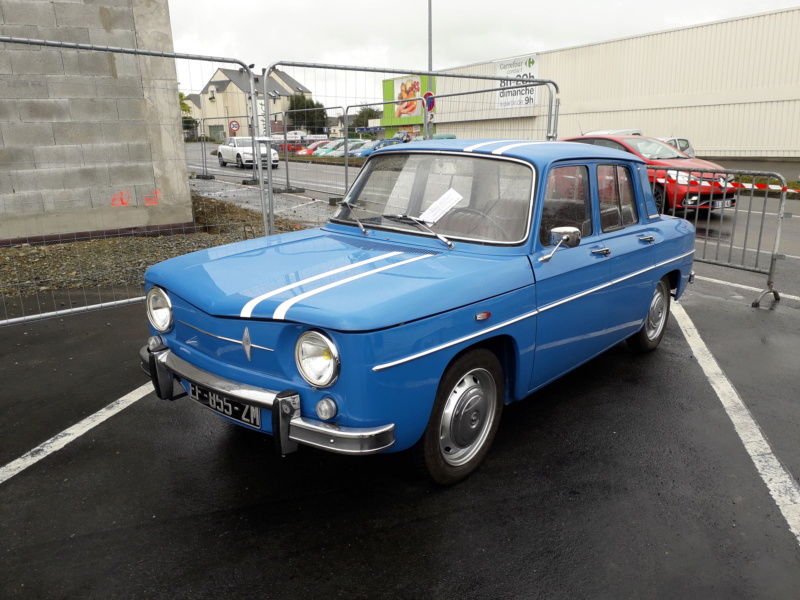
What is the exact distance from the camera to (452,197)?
3.87 meters

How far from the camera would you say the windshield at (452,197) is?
369 centimetres

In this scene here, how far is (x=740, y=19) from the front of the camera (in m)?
24.7

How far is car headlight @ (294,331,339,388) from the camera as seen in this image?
272 cm

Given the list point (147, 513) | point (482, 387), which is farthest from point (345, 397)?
point (147, 513)

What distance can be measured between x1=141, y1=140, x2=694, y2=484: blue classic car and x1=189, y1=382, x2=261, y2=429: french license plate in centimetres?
1

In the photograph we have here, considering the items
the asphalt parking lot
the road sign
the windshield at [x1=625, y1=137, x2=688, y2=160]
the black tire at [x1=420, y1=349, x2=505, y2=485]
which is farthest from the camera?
the windshield at [x1=625, y1=137, x2=688, y2=160]

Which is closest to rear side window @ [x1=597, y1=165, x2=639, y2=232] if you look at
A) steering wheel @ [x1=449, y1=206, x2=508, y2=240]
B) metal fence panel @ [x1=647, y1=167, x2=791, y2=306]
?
steering wheel @ [x1=449, y1=206, x2=508, y2=240]

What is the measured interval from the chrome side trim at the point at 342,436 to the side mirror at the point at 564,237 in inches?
57.1

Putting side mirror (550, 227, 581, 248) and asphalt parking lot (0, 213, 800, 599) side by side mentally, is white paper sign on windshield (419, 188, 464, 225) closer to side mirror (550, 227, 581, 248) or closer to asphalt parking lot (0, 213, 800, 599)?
side mirror (550, 227, 581, 248)

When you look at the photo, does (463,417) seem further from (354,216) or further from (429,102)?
(429,102)

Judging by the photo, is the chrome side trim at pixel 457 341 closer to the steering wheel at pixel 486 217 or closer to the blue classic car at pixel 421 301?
the blue classic car at pixel 421 301

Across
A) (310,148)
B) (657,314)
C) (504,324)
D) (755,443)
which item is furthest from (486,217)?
(310,148)

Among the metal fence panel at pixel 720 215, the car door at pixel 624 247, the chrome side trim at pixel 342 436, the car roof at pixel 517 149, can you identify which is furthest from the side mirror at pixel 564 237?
the metal fence panel at pixel 720 215

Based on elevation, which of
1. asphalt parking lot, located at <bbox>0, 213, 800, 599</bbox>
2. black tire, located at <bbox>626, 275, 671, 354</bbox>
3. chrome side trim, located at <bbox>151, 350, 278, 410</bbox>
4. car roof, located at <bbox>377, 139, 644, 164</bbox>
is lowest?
asphalt parking lot, located at <bbox>0, 213, 800, 599</bbox>
